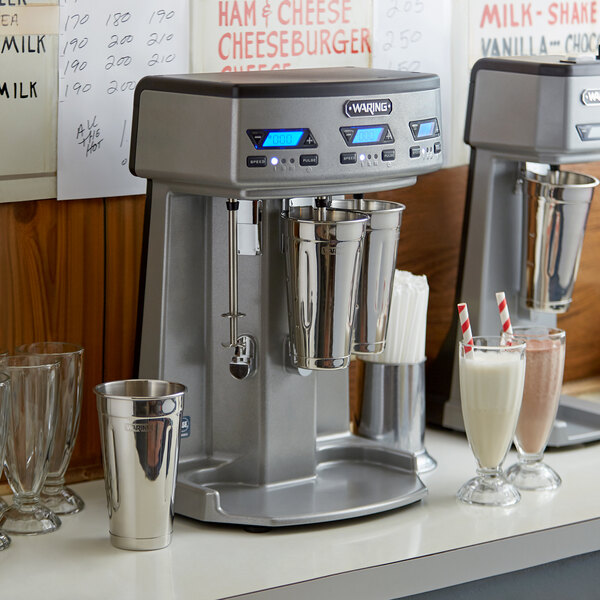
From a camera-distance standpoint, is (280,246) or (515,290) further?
(515,290)

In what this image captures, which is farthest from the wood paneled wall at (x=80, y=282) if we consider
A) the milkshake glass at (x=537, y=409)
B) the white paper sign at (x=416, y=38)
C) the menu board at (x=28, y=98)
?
the white paper sign at (x=416, y=38)

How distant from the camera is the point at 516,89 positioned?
157cm

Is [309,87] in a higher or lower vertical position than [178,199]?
higher

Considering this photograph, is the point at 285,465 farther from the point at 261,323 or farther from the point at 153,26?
the point at 153,26

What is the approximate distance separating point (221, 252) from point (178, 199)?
84 mm

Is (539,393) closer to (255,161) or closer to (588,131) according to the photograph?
(588,131)

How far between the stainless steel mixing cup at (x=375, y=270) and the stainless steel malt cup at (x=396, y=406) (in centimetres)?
16

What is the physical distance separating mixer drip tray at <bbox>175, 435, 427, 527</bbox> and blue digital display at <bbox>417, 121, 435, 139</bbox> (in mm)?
413

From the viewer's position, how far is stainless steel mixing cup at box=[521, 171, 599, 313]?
1.58m

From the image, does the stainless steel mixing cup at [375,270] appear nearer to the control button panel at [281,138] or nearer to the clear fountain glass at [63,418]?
the control button panel at [281,138]

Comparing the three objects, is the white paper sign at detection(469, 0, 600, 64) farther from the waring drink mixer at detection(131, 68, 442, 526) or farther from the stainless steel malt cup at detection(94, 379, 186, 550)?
the stainless steel malt cup at detection(94, 379, 186, 550)

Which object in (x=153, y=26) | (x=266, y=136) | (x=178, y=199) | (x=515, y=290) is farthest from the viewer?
(x=515, y=290)

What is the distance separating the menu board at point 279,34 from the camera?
1.53 meters

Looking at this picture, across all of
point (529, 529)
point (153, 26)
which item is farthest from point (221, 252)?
point (529, 529)
